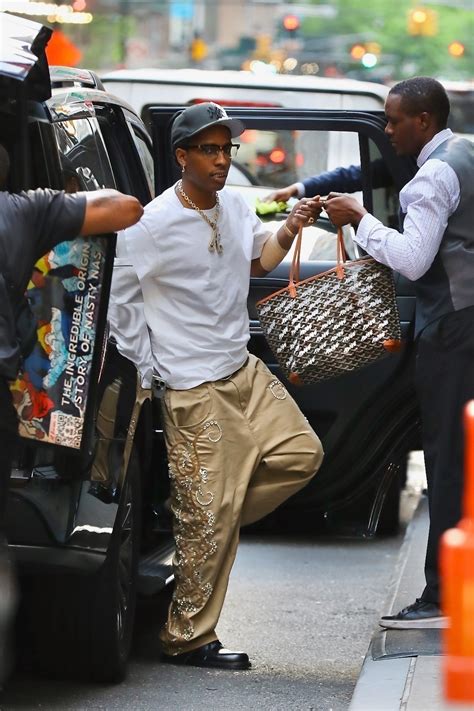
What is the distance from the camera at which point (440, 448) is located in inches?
212

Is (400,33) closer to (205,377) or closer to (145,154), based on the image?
(145,154)

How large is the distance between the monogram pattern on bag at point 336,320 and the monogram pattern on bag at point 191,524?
0.41 metres

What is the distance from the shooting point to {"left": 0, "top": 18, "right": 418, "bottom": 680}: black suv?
452 centimetres

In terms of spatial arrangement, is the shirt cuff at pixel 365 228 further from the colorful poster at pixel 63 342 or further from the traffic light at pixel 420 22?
the traffic light at pixel 420 22

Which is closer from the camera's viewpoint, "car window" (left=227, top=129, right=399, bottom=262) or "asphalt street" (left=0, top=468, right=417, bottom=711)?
"asphalt street" (left=0, top=468, right=417, bottom=711)

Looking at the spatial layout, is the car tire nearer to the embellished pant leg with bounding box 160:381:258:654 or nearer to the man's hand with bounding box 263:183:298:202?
the embellished pant leg with bounding box 160:381:258:654

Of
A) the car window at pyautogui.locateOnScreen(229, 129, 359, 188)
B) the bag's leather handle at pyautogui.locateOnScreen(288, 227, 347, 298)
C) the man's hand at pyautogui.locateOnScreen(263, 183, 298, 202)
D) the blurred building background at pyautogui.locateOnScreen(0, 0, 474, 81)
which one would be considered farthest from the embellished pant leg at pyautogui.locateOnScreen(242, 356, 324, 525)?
the blurred building background at pyautogui.locateOnScreen(0, 0, 474, 81)

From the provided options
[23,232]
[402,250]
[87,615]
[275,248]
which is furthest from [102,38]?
[23,232]

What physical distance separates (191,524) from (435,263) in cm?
125

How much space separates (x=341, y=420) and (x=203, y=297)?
1103mm

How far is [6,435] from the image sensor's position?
4348 mm

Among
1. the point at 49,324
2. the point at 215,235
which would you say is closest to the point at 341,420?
the point at 215,235

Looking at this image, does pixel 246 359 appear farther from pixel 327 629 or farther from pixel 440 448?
pixel 327 629

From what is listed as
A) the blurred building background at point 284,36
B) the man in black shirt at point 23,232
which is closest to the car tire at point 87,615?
the man in black shirt at point 23,232
